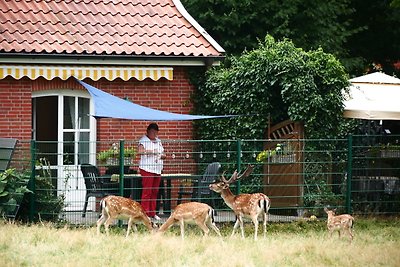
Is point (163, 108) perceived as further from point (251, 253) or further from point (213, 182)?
point (251, 253)

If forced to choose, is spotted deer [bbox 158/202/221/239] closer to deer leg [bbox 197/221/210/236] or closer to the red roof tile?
deer leg [bbox 197/221/210/236]

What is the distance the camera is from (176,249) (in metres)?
16.4

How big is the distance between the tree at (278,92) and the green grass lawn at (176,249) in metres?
3.57

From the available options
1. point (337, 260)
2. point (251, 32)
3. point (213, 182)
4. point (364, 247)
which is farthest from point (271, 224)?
point (251, 32)

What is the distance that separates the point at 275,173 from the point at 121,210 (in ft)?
14.4

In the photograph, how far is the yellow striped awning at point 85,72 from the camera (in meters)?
22.0

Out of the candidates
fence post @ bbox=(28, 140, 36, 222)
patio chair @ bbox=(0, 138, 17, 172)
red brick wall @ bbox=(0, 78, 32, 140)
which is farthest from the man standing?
red brick wall @ bbox=(0, 78, 32, 140)

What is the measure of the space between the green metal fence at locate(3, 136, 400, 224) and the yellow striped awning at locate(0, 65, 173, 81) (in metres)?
1.39

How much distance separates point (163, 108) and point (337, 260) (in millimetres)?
8480

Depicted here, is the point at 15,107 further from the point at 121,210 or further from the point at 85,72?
the point at 121,210

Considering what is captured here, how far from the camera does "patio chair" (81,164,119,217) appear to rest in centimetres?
2036

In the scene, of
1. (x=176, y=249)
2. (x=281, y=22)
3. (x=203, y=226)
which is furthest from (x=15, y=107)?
(x=281, y=22)

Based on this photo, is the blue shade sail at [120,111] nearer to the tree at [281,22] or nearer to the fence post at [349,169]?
the fence post at [349,169]

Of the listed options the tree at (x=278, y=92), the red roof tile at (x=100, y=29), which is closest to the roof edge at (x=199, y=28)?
the red roof tile at (x=100, y=29)
